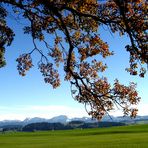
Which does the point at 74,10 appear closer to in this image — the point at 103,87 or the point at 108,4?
the point at 108,4

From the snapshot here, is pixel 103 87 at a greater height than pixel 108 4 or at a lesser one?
lesser

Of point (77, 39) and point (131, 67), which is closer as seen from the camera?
point (131, 67)

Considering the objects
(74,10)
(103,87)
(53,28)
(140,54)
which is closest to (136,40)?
(140,54)

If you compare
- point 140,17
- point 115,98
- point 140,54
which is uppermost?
point 140,17

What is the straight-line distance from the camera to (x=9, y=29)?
23734 mm

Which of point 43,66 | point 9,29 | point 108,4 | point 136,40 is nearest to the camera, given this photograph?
point 136,40

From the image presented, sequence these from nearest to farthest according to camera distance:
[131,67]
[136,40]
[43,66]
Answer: [136,40] → [131,67] → [43,66]

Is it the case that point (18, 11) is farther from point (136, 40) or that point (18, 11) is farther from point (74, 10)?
point (136, 40)

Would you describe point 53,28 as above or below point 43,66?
above

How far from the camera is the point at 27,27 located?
24.7 meters

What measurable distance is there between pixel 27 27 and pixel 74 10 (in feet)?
16.8

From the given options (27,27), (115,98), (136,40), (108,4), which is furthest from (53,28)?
(136,40)

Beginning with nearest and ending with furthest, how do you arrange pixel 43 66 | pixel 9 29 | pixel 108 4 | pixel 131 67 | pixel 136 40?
1. pixel 136 40
2. pixel 131 67
3. pixel 108 4
4. pixel 9 29
5. pixel 43 66

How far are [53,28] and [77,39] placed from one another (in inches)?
62.3
